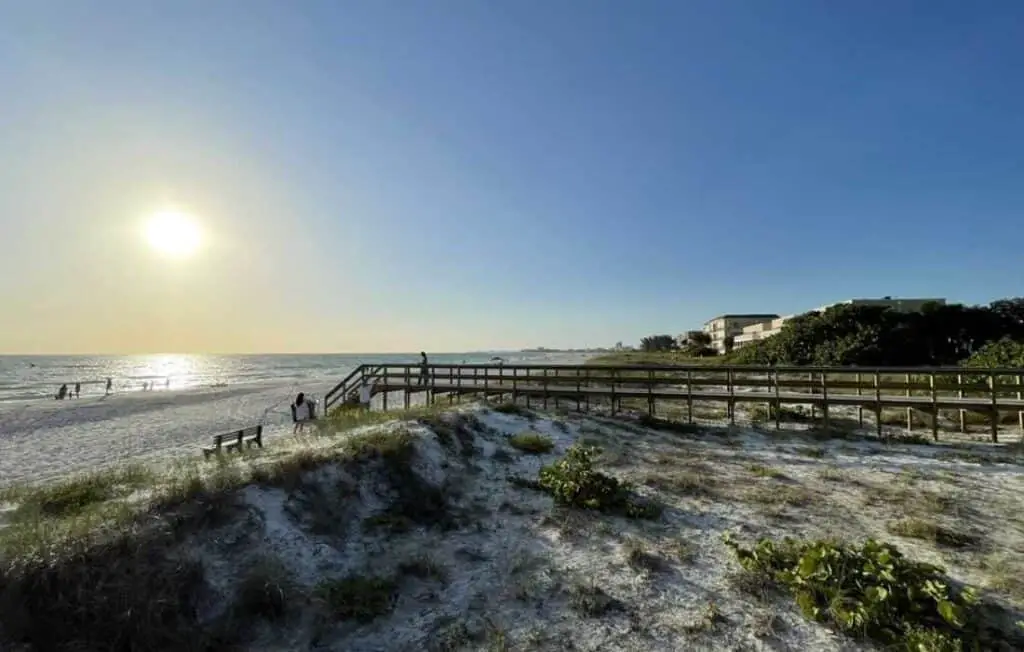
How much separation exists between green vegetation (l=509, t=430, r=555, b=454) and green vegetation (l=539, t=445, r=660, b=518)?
2000mm

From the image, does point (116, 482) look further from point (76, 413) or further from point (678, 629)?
point (76, 413)

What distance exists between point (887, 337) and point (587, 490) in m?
35.6

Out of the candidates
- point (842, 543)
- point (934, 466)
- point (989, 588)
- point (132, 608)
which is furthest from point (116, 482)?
point (934, 466)

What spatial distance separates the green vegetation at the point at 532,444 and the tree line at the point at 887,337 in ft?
98.5

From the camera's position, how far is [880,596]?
4559 mm

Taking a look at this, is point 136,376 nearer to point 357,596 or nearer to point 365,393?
point 365,393

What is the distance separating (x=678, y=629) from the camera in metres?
4.60

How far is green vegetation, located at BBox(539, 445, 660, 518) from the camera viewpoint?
7.41 m

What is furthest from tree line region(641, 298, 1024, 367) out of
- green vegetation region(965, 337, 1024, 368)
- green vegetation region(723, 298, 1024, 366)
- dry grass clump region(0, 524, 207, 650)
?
dry grass clump region(0, 524, 207, 650)

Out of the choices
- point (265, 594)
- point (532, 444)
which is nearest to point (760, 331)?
point (532, 444)

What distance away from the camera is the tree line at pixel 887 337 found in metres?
33.0

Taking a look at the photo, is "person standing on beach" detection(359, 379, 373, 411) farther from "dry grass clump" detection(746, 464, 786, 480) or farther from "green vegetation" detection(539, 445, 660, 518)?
"dry grass clump" detection(746, 464, 786, 480)

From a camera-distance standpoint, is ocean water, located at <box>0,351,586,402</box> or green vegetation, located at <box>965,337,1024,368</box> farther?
ocean water, located at <box>0,351,586,402</box>

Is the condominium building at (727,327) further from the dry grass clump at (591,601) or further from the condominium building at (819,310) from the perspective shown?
the dry grass clump at (591,601)
